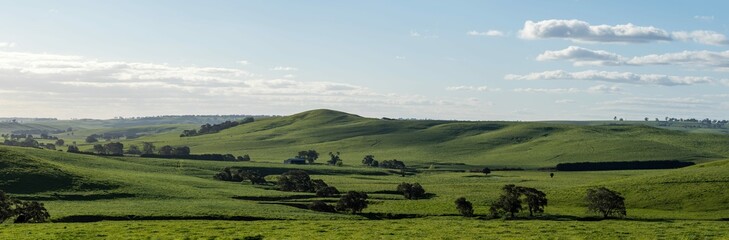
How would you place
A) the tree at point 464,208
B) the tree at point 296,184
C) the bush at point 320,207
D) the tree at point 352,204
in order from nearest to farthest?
the tree at point 464,208
the tree at point 352,204
the bush at point 320,207
the tree at point 296,184

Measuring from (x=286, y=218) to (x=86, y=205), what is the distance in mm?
23486

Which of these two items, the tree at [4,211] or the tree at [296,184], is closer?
the tree at [4,211]

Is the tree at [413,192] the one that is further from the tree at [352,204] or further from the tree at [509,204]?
the tree at [509,204]

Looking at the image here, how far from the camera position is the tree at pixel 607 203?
234 ft

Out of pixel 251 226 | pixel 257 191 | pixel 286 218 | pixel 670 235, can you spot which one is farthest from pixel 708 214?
pixel 257 191

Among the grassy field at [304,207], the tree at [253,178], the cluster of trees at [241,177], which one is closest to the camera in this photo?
the grassy field at [304,207]

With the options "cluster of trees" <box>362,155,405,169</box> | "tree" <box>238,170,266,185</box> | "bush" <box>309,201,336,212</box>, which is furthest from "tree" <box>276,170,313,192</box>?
"cluster of trees" <box>362,155,405,169</box>

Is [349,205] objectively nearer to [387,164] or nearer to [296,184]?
[296,184]

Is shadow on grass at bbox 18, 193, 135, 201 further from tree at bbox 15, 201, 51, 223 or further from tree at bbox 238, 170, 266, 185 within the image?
tree at bbox 238, 170, 266, 185

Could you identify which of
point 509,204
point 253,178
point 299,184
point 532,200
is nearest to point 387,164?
point 253,178

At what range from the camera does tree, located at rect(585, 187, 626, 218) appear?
71.2m

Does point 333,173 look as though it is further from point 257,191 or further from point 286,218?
point 286,218

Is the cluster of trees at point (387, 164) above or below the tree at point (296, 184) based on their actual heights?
above

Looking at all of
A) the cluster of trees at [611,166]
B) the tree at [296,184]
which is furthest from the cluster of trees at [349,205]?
the cluster of trees at [611,166]
